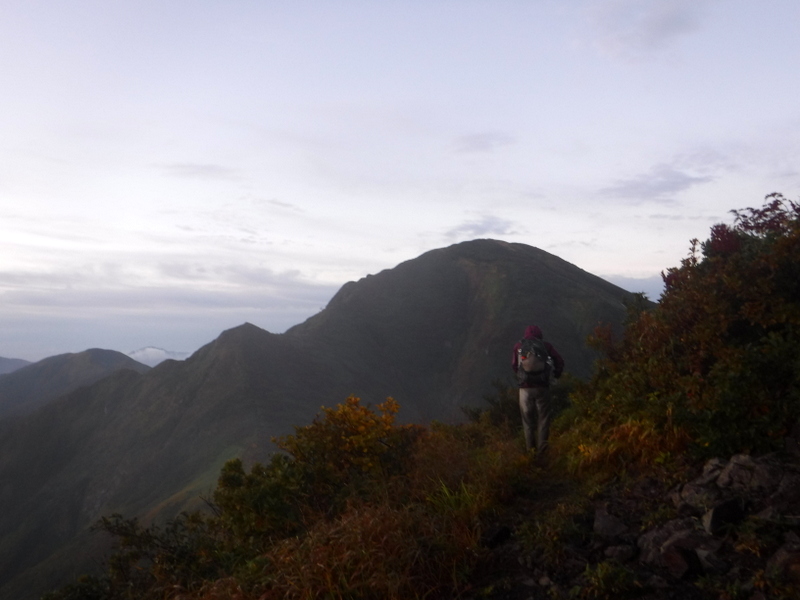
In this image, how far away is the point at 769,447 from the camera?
4918 millimetres

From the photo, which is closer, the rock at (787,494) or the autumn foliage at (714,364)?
the rock at (787,494)

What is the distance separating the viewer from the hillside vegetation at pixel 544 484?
14.1 ft

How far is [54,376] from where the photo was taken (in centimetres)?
8625

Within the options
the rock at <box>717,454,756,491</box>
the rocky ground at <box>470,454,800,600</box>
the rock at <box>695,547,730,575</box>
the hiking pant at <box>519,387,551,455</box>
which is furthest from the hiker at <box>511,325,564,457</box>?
the rock at <box>695,547,730,575</box>

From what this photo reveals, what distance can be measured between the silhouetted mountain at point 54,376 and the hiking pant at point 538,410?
75.9 meters

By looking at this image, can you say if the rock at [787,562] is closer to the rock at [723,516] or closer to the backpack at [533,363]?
the rock at [723,516]

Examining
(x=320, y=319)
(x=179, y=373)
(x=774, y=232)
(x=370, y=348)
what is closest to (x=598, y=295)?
(x=370, y=348)

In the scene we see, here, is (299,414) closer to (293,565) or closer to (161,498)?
(161,498)

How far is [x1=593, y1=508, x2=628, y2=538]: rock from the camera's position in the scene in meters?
4.57

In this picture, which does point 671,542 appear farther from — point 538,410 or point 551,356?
point 551,356

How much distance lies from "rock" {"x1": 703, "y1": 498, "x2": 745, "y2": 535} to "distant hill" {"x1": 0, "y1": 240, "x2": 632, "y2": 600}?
2300 cm

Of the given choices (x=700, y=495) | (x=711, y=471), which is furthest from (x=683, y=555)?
(x=711, y=471)

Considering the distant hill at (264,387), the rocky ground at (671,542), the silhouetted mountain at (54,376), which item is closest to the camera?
the rocky ground at (671,542)

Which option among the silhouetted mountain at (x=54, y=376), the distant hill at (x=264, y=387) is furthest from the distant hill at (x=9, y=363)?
the distant hill at (x=264, y=387)
